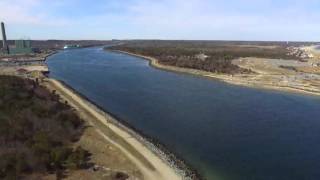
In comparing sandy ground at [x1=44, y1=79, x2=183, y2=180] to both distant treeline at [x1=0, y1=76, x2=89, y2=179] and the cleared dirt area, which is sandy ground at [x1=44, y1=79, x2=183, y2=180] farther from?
the cleared dirt area

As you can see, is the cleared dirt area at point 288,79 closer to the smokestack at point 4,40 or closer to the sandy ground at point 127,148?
the sandy ground at point 127,148

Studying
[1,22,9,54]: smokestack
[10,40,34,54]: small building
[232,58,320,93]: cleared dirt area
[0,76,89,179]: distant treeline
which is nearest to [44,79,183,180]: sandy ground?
[0,76,89,179]: distant treeline

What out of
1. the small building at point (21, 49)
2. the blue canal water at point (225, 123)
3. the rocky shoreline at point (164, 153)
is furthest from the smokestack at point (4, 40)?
the rocky shoreline at point (164, 153)

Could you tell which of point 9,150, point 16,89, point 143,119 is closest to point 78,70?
point 16,89

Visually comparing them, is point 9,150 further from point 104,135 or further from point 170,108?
point 170,108

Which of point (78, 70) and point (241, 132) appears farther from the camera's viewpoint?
point (78, 70)

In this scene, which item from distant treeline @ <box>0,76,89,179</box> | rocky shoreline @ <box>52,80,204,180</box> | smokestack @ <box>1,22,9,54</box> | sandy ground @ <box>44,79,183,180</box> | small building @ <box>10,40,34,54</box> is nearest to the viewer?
distant treeline @ <box>0,76,89,179</box>

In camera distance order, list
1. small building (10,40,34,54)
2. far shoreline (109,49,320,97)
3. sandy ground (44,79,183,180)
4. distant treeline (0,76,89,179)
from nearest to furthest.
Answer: distant treeline (0,76,89,179) → sandy ground (44,79,183,180) → far shoreline (109,49,320,97) → small building (10,40,34,54)
